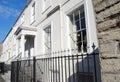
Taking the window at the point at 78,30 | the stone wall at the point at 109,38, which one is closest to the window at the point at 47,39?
the window at the point at 78,30

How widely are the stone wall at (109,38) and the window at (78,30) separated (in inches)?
170

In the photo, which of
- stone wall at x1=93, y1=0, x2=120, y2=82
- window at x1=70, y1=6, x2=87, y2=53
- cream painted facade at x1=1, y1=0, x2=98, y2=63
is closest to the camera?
stone wall at x1=93, y1=0, x2=120, y2=82

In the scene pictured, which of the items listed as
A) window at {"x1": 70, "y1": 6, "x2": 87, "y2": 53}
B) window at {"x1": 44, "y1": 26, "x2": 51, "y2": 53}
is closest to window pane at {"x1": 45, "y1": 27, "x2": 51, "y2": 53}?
window at {"x1": 44, "y1": 26, "x2": 51, "y2": 53}

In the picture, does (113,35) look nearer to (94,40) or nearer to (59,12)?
(94,40)

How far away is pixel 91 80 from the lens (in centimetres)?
559

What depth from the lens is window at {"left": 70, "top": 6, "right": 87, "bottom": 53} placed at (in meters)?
6.30

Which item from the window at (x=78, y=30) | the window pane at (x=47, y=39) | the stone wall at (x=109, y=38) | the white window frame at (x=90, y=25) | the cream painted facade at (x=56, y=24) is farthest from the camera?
the window pane at (x=47, y=39)

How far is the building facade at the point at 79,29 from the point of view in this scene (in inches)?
68.4

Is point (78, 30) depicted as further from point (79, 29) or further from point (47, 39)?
point (47, 39)

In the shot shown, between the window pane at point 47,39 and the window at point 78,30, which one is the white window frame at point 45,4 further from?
the window at point 78,30

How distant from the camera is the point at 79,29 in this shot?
6.61 m

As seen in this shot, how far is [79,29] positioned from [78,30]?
0.08 m

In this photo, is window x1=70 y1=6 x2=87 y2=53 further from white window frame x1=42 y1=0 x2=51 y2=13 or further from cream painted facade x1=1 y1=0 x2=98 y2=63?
white window frame x1=42 y1=0 x2=51 y2=13

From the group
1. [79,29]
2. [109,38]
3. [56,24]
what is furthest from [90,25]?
[109,38]
